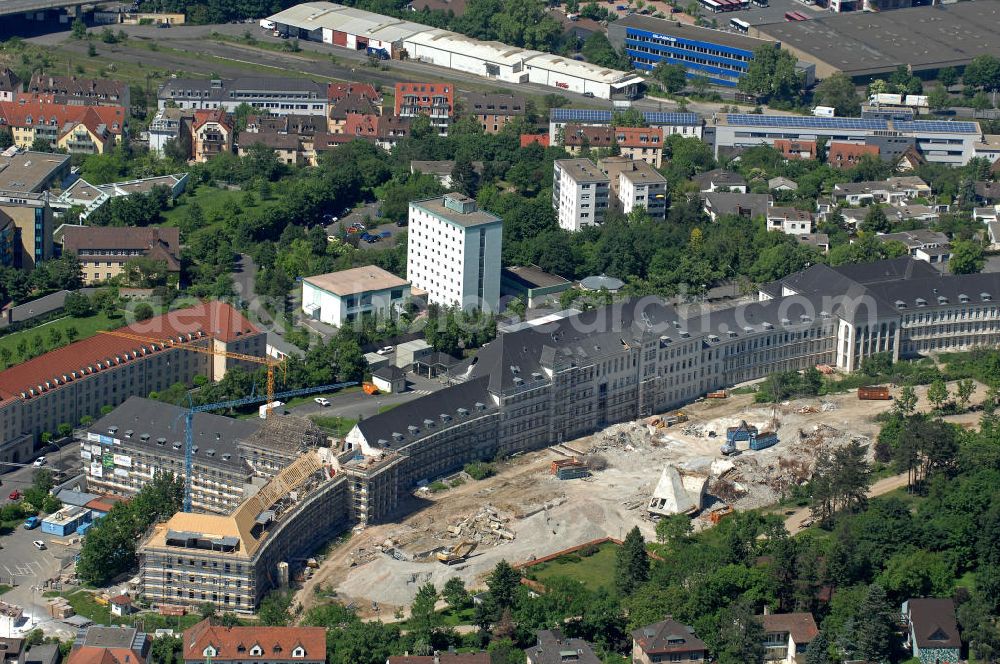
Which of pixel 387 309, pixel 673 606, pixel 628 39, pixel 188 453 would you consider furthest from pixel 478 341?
pixel 628 39

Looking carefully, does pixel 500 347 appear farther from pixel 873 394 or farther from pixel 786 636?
pixel 786 636

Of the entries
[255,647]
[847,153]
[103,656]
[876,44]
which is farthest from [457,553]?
[876,44]

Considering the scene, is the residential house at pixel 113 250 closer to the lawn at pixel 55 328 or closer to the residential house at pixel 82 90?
the lawn at pixel 55 328

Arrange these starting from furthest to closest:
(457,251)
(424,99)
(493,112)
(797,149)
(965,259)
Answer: (424,99)
(493,112)
(797,149)
(965,259)
(457,251)

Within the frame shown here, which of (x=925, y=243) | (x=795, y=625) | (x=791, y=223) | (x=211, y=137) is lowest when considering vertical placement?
(x=795, y=625)

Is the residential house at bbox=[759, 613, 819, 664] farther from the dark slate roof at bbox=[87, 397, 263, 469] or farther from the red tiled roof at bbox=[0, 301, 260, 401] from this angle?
the red tiled roof at bbox=[0, 301, 260, 401]

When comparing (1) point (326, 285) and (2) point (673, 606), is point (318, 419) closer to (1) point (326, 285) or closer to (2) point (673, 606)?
(1) point (326, 285)
